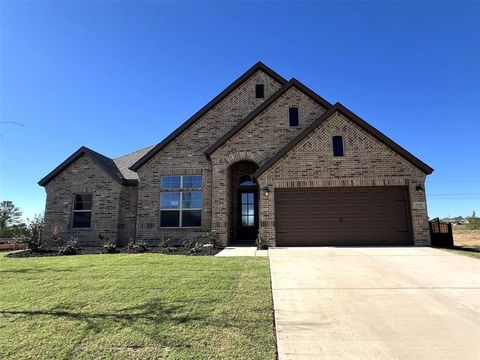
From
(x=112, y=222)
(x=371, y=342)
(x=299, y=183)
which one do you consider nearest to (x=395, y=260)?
(x=299, y=183)

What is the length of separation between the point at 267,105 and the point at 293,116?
4.51ft

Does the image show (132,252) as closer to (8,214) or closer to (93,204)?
(93,204)

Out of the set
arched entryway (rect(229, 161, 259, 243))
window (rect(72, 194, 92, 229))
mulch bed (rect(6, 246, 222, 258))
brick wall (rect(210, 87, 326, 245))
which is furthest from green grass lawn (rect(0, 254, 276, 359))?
arched entryway (rect(229, 161, 259, 243))

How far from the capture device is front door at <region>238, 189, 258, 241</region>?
16188mm

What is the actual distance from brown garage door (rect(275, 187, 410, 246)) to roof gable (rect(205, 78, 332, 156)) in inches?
151

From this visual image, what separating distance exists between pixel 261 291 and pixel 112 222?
1154 cm

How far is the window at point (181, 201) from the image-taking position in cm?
1505

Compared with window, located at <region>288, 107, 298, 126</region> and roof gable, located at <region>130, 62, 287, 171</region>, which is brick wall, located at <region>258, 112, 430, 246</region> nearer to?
window, located at <region>288, 107, 298, 126</region>

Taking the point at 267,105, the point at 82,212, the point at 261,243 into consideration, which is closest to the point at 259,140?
the point at 267,105

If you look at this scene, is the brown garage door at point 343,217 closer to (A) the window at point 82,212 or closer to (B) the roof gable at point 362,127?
(B) the roof gable at point 362,127

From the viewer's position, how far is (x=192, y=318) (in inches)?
181

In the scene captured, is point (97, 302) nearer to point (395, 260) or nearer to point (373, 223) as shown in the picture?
point (395, 260)

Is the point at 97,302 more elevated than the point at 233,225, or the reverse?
the point at 233,225

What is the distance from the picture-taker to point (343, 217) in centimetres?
1293
